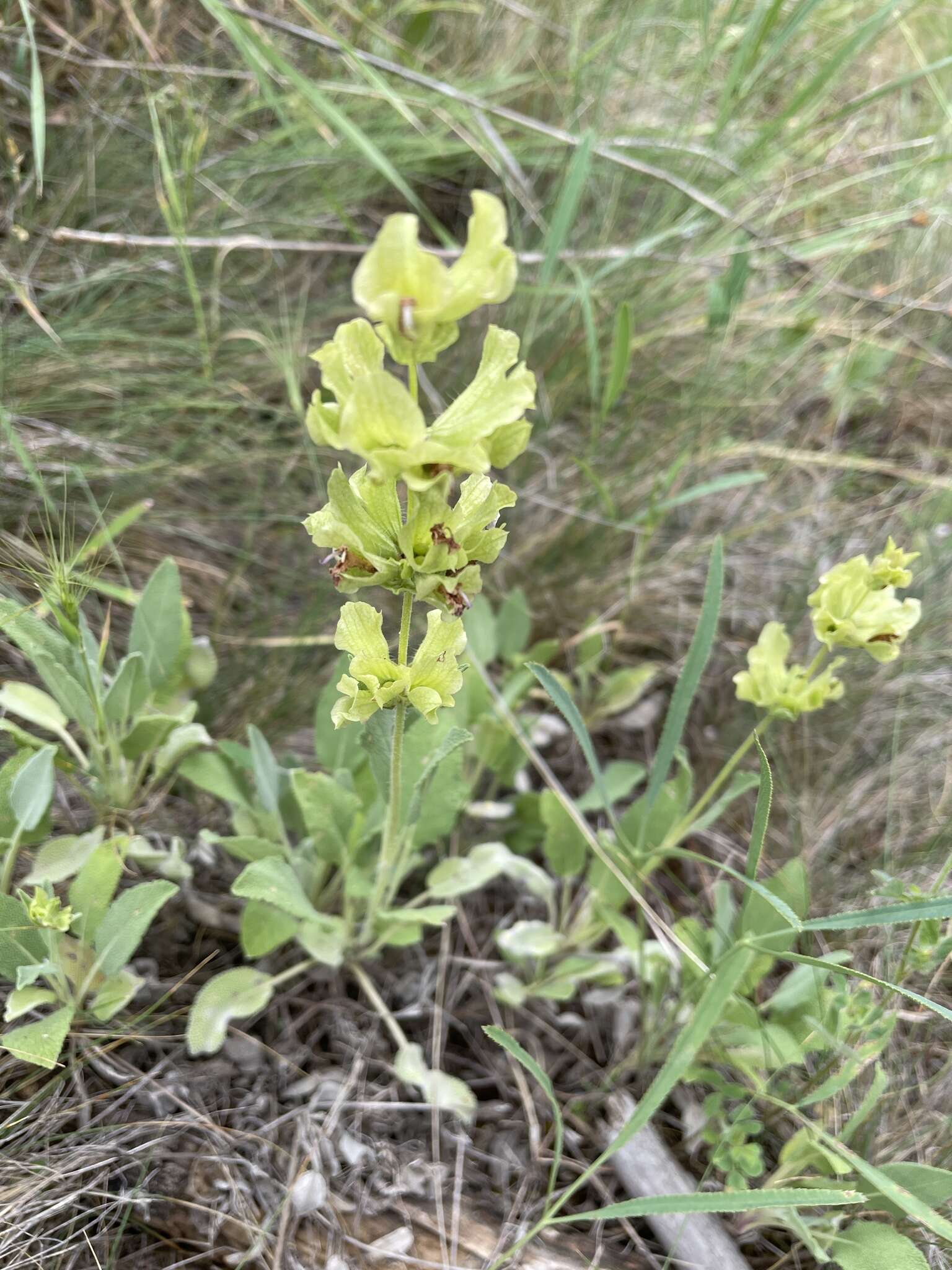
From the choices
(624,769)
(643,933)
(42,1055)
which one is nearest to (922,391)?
(624,769)

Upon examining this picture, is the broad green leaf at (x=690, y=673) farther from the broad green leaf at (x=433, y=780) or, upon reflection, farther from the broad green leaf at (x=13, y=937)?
the broad green leaf at (x=13, y=937)

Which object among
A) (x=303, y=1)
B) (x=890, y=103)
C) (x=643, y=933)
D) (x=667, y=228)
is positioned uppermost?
(x=890, y=103)

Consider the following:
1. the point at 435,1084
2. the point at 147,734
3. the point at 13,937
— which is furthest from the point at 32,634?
the point at 435,1084

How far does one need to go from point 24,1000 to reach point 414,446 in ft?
3.09

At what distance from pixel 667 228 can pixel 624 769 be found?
52.8 inches

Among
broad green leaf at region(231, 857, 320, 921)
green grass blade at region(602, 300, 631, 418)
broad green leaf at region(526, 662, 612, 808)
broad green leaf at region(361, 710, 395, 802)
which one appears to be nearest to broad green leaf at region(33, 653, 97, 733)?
broad green leaf at region(231, 857, 320, 921)

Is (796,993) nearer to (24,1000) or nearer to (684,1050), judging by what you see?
(684,1050)

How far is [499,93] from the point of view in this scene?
2600 mm

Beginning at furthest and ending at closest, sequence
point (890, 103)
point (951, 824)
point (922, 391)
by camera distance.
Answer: point (890, 103)
point (922, 391)
point (951, 824)

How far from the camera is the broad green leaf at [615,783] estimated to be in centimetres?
179

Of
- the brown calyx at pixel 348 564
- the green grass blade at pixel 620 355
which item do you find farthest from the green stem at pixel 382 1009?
the green grass blade at pixel 620 355

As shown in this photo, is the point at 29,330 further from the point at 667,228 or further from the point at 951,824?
the point at 951,824

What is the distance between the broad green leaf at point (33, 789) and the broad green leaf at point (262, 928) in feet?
1.08

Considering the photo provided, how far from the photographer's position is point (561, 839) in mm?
1669
